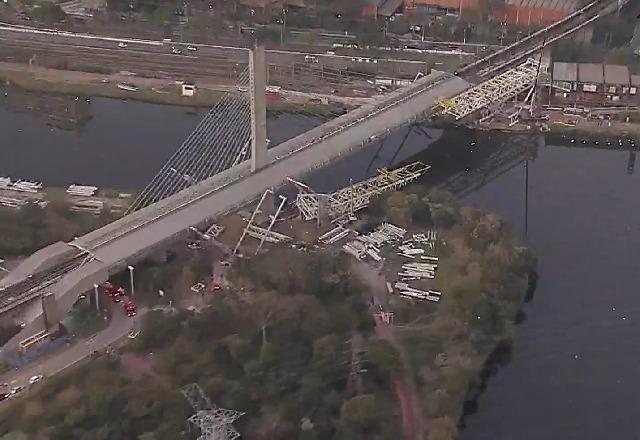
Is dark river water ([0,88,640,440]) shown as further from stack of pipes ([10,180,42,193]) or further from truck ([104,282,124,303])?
truck ([104,282,124,303])

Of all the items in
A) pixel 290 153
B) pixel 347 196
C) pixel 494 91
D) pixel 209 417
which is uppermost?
pixel 494 91

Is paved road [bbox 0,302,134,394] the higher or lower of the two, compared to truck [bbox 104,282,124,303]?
lower

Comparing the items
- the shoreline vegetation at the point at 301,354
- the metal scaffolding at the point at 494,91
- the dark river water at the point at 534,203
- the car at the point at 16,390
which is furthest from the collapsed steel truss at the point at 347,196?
the car at the point at 16,390

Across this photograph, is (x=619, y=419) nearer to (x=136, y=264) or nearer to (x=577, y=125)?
(x=136, y=264)

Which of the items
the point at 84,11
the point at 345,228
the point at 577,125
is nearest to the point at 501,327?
the point at 345,228

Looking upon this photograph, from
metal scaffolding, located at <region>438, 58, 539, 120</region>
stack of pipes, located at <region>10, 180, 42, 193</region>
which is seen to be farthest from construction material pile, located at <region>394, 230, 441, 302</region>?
stack of pipes, located at <region>10, 180, 42, 193</region>

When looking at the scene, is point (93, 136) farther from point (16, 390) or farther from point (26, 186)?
point (16, 390)

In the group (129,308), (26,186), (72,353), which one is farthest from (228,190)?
(72,353)
